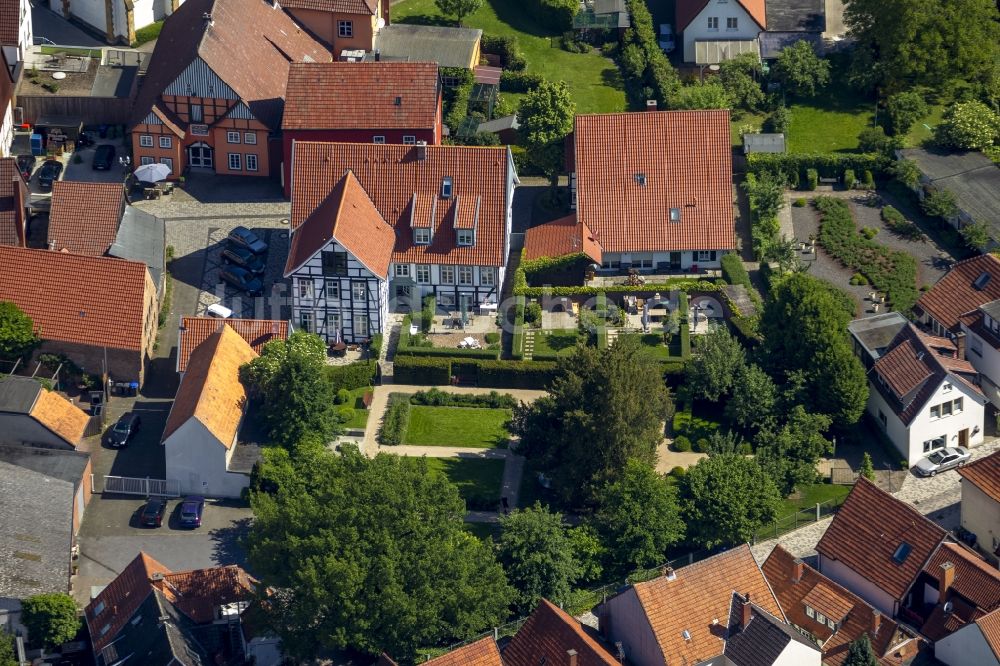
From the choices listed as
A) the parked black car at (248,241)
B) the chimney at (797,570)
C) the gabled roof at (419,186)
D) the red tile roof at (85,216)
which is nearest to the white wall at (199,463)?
the red tile roof at (85,216)

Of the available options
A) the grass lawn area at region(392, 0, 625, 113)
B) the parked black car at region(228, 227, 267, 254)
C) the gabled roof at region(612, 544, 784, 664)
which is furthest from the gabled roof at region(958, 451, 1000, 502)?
the parked black car at region(228, 227, 267, 254)

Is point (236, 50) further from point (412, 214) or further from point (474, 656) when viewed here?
point (474, 656)

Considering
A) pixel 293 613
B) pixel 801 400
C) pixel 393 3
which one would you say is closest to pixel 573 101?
pixel 393 3

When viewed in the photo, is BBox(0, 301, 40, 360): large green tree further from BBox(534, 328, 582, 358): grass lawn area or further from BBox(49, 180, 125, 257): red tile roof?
BBox(534, 328, 582, 358): grass lawn area

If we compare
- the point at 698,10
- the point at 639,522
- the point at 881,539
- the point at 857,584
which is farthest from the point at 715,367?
the point at 698,10

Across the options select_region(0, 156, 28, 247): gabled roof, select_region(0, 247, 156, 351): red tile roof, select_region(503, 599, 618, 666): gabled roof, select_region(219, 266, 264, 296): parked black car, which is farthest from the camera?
select_region(219, 266, 264, 296): parked black car

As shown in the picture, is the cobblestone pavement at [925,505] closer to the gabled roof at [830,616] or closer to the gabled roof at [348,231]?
the gabled roof at [830,616]
